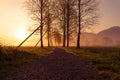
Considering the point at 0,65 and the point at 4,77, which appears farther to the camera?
the point at 0,65

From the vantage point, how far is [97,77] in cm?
1330

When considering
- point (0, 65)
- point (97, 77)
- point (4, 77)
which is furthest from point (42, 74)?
point (0, 65)

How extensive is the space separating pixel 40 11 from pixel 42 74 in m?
40.9

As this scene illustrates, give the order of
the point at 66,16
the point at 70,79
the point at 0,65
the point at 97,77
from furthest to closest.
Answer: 1. the point at 66,16
2. the point at 0,65
3. the point at 97,77
4. the point at 70,79

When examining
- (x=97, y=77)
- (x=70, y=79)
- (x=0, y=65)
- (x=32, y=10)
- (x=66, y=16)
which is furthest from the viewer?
(x=66, y=16)

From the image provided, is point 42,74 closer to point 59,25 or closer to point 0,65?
point 0,65

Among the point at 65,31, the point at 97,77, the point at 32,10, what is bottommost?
the point at 97,77

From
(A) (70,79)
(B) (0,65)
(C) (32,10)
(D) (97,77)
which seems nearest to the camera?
(A) (70,79)

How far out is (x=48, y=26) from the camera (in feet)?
217

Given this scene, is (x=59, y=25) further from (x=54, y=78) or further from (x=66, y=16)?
(x=54, y=78)

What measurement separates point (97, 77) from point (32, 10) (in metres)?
41.5

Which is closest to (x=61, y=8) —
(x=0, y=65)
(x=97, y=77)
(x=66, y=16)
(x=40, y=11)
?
(x=66, y=16)

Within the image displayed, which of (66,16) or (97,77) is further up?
(66,16)

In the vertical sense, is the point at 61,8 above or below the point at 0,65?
above
